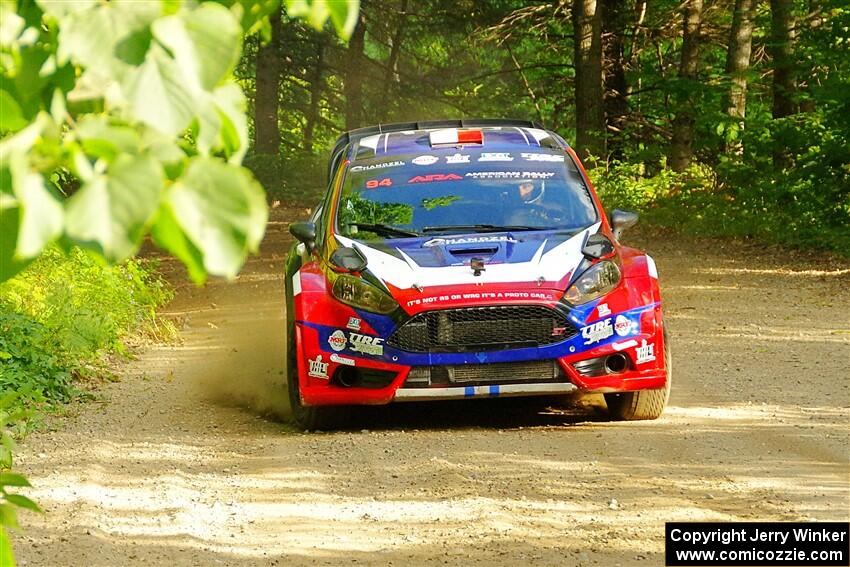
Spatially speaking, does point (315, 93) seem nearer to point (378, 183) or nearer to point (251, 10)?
point (378, 183)

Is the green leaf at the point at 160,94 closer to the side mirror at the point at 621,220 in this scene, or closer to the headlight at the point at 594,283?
the headlight at the point at 594,283

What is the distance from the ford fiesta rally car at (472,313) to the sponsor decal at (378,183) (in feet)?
1.33

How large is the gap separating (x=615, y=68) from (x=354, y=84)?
12.8 metres

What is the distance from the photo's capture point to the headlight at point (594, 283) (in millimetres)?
7805

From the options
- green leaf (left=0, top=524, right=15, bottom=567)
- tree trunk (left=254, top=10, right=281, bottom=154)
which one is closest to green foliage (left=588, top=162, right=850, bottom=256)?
tree trunk (left=254, top=10, right=281, bottom=154)

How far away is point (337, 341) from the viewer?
7.87 meters

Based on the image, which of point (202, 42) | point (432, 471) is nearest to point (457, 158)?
point (432, 471)

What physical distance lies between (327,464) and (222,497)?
84 centimetres

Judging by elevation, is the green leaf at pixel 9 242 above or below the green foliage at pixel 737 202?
above

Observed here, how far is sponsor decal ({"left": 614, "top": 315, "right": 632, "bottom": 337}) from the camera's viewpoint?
25.9 ft

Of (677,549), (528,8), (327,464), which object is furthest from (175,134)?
(528,8)

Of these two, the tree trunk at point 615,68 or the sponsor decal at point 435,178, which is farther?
the tree trunk at point 615,68

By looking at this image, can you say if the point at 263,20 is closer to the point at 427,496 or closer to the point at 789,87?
the point at 427,496

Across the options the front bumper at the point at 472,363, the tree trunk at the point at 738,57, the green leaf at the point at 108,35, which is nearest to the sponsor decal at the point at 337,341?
the front bumper at the point at 472,363
